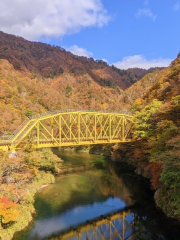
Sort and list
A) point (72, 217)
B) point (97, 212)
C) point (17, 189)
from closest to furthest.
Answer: point (17, 189), point (72, 217), point (97, 212)

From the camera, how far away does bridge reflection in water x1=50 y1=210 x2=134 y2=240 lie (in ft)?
52.2

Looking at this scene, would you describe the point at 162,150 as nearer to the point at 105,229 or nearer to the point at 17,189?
the point at 105,229

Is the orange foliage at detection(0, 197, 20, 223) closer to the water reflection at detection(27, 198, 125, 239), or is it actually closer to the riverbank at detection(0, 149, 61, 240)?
the riverbank at detection(0, 149, 61, 240)

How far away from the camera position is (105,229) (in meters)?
17.1

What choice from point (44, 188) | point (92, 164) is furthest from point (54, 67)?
point (44, 188)

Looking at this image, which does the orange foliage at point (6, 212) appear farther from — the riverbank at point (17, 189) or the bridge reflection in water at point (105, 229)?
the bridge reflection in water at point (105, 229)

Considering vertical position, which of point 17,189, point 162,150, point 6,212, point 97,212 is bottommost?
point 97,212

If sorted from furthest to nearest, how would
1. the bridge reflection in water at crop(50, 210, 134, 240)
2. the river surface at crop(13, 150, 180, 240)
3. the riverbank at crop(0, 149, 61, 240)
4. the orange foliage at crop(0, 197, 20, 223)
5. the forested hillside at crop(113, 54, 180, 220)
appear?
1. the forested hillside at crop(113, 54, 180, 220)
2. the river surface at crop(13, 150, 180, 240)
3. the bridge reflection in water at crop(50, 210, 134, 240)
4. the riverbank at crop(0, 149, 61, 240)
5. the orange foliage at crop(0, 197, 20, 223)

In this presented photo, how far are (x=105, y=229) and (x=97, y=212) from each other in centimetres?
275

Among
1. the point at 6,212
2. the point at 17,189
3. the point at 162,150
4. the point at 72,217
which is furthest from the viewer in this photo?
the point at 162,150

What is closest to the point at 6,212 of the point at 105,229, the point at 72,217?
the point at 72,217

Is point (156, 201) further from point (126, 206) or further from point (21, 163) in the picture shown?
point (21, 163)

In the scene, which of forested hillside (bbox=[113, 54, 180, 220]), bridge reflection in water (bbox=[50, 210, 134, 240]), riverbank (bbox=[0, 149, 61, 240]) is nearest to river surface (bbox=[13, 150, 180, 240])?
bridge reflection in water (bbox=[50, 210, 134, 240])

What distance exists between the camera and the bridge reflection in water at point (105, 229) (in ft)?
52.2
